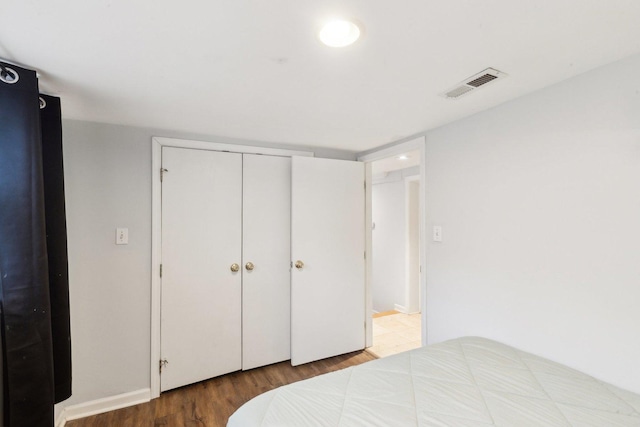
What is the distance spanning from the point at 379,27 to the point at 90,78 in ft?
4.58

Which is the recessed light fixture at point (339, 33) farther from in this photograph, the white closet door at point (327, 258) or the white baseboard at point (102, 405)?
the white baseboard at point (102, 405)

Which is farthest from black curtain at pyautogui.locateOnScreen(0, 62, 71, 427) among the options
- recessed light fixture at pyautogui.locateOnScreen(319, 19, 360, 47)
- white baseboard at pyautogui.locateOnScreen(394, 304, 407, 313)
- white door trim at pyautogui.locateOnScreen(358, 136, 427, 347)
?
white baseboard at pyautogui.locateOnScreen(394, 304, 407, 313)

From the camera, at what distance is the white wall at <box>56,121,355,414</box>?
2027mm

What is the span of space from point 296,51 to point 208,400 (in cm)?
242

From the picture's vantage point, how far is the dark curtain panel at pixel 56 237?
1.57 m

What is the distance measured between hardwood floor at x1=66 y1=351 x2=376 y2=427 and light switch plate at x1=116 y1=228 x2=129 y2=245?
3.93 feet

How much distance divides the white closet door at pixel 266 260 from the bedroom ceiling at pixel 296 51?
2.72 ft

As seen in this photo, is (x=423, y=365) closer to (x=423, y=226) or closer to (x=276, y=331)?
(x=423, y=226)

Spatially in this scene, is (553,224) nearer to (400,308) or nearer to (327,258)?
(327,258)

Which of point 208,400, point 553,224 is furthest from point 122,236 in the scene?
point 553,224

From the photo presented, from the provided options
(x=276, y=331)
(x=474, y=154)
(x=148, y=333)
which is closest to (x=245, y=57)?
(x=474, y=154)

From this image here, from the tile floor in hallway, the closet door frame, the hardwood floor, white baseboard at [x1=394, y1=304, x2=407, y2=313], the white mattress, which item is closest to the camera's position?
the white mattress

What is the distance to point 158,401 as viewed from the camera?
7.21 ft

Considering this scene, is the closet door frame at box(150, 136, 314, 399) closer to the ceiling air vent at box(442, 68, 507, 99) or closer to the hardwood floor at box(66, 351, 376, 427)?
the hardwood floor at box(66, 351, 376, 427)
